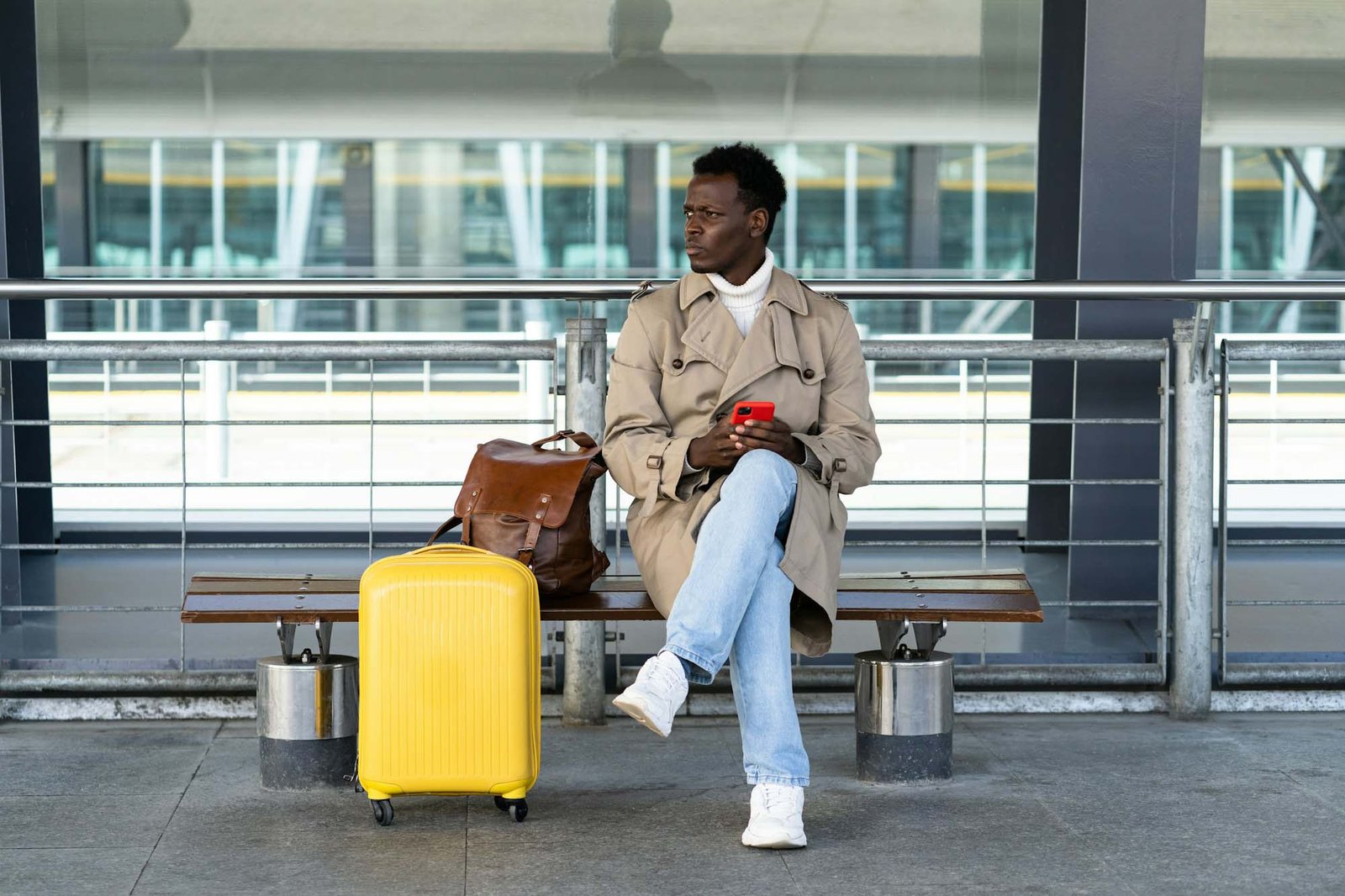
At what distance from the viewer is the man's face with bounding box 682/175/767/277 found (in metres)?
3.84

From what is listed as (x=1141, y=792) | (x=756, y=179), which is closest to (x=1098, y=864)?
(x=1141, y=792)

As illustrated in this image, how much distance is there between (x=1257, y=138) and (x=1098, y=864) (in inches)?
247

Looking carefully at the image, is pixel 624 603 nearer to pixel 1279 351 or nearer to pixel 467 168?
pixel 1279 351

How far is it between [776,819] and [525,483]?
955 millimetres

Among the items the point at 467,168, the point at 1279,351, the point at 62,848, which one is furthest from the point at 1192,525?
the point at 467,168

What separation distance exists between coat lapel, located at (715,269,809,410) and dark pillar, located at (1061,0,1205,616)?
5.21ft

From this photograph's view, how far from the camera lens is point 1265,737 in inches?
175

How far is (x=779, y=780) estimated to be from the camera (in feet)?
11.3

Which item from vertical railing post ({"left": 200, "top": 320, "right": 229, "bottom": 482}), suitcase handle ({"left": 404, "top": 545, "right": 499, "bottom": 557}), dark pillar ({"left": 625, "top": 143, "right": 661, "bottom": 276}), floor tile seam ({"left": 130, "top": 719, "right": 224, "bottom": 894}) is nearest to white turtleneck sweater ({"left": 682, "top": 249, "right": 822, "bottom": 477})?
suitcase handle ({"left": 404, "top": 545, "right": 499, "bottom": 557})

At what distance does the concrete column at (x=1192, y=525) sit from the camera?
15.2 ft

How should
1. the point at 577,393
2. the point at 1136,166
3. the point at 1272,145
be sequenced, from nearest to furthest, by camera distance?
the point at 577,393 < the point at 1136,166 < the point at 1272,145

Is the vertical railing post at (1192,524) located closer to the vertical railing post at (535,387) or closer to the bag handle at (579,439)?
the bag handle at (579,439)

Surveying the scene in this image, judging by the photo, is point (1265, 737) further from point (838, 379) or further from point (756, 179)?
point (756, 179)

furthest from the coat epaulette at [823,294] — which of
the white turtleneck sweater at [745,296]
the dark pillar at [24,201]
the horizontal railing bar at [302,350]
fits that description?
the dark pillar at [24,201]
